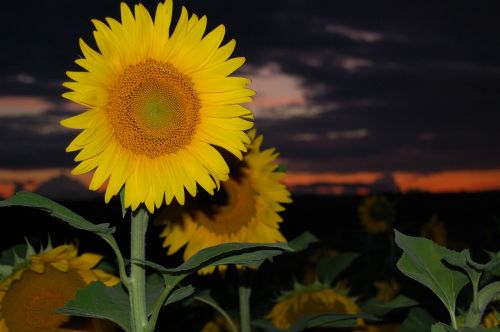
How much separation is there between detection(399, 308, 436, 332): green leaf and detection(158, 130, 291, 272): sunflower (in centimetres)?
97

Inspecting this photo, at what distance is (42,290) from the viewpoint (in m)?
2.46

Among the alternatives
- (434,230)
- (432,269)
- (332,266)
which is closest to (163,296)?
(432,269)

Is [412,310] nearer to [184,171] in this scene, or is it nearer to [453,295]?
[453,295]

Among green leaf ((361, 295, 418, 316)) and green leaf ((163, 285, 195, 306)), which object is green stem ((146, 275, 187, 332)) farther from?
green leaf ((361, 295, 418, 316))

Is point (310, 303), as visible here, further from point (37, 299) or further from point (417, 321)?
point (37, 299)

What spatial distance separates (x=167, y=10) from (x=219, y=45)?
0.65ft

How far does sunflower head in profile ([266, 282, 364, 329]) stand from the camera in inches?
129

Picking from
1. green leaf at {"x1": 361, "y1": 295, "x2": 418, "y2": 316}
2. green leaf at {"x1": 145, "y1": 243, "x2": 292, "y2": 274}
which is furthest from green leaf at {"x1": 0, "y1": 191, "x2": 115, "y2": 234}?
green leaf at {"x1": 361, "y1": 295, "x2": 418, "y2": 316}

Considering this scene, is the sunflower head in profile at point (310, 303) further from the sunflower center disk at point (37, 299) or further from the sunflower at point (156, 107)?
the sunflower at point (156, 107)

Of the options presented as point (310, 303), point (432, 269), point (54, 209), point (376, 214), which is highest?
point (376, 214)

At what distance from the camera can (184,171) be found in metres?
2.17

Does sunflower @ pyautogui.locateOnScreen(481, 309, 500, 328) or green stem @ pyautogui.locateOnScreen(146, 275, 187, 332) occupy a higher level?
green stem @ pyautogui.locateOnScreen(146, 275, 187, 332)

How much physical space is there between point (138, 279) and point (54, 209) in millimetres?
316

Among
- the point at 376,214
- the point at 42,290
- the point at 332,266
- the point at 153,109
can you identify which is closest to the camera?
the point at 153,109
